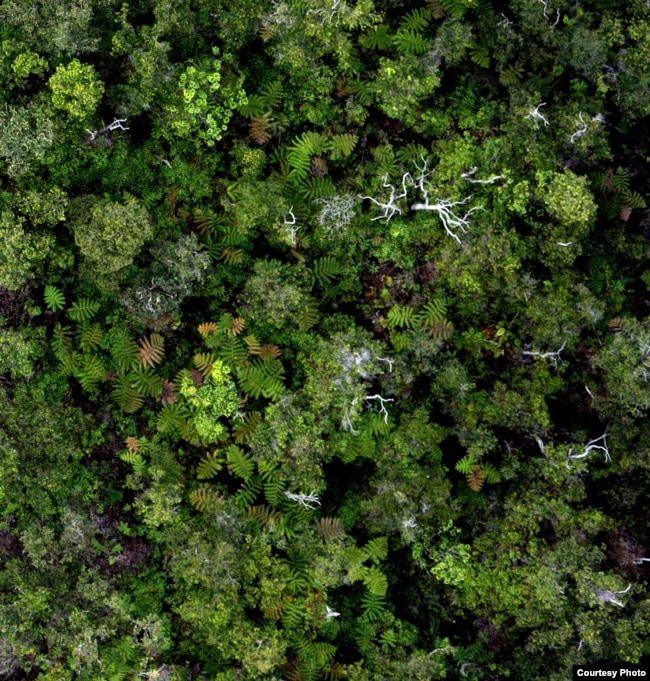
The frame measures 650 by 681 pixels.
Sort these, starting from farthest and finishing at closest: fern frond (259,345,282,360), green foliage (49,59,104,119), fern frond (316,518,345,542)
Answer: fern frond (259,345,282,360), fern frond (316,518,345,542), green foliage (49,59,104,119)

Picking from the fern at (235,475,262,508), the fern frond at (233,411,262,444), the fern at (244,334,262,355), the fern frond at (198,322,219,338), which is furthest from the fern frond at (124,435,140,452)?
the fern at (244,334,262,355)

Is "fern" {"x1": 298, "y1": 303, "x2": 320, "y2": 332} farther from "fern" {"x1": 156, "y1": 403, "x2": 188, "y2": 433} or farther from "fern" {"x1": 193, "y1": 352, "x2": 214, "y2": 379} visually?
"fern" {"x1": 156, "y1": 403, "x2": 188, "y2": 433}

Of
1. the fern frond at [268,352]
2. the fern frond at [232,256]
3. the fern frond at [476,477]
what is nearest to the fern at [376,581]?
the fern frond at [476,477]

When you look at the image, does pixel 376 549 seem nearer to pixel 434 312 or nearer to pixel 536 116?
pixel 434 312

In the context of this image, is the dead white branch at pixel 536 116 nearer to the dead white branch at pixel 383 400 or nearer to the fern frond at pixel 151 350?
the dead white branch at pixel 383 400

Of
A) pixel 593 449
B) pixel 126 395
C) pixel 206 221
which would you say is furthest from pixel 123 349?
pixel 593 449

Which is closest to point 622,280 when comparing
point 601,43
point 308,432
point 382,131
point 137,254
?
point 601,43

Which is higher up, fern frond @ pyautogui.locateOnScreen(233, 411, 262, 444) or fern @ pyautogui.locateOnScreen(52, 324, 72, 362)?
fern @ pyautogui.locateOnScreen(52, 324, 72, 362)
